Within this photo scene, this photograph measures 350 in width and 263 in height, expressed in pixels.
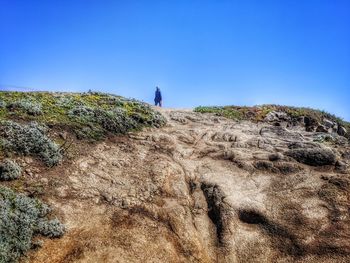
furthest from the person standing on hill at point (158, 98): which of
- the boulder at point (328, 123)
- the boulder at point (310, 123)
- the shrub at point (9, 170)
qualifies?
the shrub at point (9, 170)

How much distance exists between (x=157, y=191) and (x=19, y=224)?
5875 mm

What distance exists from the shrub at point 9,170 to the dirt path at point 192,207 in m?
1.30

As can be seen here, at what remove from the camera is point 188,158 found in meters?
20.9

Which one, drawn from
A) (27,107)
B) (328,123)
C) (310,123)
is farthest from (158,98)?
(27,107)

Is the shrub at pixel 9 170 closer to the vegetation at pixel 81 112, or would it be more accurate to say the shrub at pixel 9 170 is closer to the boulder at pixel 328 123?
the vegetation at pixel 81 112

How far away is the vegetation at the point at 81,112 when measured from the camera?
2059cm

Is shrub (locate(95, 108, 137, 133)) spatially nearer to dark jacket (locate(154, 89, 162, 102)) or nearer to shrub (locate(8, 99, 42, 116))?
shrub (locate(8, 99, 42, 116))

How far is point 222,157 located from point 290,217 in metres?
6.18

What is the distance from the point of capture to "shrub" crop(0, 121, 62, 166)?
17062 mm

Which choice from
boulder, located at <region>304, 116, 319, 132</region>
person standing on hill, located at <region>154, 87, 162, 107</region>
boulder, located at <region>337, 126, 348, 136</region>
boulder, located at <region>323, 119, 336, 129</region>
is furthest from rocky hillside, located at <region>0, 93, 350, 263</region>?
person standing on hill, located at <region>154, 87, 162, 107</region>

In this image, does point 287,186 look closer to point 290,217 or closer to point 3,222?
point 290,217

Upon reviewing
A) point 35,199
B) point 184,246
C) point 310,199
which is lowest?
point 184,246

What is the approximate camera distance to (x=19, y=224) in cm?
1310

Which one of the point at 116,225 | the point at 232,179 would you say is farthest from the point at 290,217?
the point at 116,225
